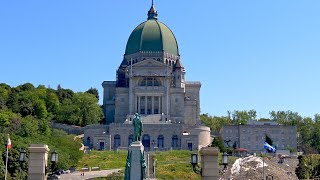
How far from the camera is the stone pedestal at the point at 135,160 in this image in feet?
105

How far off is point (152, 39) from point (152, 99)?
13.9 meters

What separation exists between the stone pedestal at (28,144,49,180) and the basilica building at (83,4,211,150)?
217 ft

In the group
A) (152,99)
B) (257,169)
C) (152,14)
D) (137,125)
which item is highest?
(152,14)

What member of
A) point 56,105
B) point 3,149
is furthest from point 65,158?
point 56,105

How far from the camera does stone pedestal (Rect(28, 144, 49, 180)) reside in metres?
26.2

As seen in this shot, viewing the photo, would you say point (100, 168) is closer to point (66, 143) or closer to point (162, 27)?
point (66, 143)

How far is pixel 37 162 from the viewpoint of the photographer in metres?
26.4

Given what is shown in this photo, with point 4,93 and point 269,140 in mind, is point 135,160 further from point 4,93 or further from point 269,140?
point 4,93

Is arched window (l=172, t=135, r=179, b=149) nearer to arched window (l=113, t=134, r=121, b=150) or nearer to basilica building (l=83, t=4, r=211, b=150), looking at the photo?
basilica building (l=83, t=4, r=211, b=150)

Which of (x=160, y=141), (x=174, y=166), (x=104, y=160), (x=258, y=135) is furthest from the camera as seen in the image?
(x=258, y=135)

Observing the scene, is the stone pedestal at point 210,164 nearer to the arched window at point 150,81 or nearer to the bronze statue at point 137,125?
the bronze statue at point 137,125

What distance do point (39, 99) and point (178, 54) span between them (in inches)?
1121

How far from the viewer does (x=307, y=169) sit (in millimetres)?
67625

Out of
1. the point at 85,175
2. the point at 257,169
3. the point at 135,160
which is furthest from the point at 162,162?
the point at 135,160
